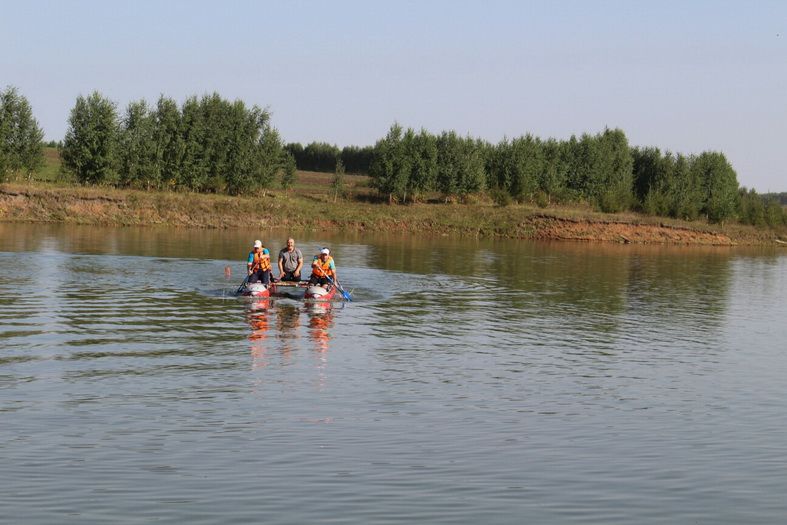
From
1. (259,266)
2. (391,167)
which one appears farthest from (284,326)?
(391,167)

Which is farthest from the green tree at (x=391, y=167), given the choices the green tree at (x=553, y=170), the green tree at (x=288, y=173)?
the green tree at (x=553, y=170)

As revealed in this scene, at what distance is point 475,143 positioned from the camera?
5472 inches

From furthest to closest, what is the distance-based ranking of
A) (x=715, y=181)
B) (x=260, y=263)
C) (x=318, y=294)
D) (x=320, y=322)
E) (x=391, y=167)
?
(x=715, y=181)
(x=391, y=167)
(x=260, y=263)
(x=318, y=294)
(x=320, y=322)

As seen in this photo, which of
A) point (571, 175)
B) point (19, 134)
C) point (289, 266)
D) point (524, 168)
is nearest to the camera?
point (289, 266)

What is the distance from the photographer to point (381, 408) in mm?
19062

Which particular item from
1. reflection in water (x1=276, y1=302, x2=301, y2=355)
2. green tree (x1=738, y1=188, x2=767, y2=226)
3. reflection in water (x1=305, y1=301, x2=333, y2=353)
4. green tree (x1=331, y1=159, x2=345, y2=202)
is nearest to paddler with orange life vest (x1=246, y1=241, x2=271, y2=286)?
reflection in water (x1=276, y1=302, x2=301, y2=355)

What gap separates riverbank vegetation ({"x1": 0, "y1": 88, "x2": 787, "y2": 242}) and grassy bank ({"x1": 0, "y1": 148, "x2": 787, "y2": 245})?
0.40 metres

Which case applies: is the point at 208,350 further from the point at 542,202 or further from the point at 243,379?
the point at 542,202

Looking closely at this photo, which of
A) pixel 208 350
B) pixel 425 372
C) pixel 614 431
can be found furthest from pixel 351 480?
pixel 208 350

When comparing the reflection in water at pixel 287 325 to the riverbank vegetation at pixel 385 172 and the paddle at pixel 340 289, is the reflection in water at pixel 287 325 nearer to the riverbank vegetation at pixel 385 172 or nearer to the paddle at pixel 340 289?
the paddle at pixel 340 289

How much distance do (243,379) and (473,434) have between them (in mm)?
6481

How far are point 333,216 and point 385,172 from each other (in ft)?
53.7

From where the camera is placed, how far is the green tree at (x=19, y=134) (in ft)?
337

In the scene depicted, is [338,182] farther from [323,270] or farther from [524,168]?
[323,270]
